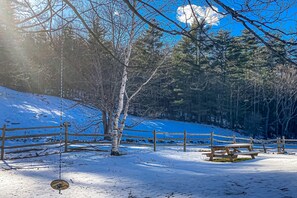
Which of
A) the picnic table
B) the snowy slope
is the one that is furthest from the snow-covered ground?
the snowy slope

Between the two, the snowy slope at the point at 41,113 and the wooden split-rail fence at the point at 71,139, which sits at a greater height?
the snowy slope at the point at 41,113

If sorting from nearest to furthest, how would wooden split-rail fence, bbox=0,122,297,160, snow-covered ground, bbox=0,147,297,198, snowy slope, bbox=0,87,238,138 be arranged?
snow-covered ground, bbox=0,147,297,198, wooden split-rail fence, bbox=0,122,297,160, snowy slope, bbox=0,87,238,138

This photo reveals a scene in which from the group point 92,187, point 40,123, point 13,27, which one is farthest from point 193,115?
point 13,27

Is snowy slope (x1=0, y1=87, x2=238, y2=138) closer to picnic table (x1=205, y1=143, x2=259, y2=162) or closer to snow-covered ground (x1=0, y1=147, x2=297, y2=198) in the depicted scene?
picnic table (x1=205, y1=143, x2=259, y2=162)

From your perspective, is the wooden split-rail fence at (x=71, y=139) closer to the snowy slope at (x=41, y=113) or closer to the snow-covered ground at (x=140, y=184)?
the snowy slope at (x=41, y=113)

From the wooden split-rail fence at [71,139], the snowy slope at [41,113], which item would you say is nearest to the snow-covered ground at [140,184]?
the wooden split-rail fence at [71,139]

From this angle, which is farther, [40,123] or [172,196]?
[40,123]

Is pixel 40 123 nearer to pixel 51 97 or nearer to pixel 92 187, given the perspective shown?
pixel 51 97

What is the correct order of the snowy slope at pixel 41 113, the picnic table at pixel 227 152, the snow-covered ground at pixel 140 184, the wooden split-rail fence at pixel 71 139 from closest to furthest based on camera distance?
1. the snow-covered ground at pixel 140 184
2. the picnic table at pixel 227 152
3. the wooden split-rail fence at pixel 71 139
4. the snowy slope at pixel 41 113

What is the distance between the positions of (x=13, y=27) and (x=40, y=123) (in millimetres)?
20491

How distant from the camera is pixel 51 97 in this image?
29.1 metres

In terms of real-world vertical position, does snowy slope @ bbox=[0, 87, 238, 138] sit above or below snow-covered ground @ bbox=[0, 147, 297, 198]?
above

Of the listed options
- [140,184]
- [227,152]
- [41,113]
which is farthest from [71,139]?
[140,184]

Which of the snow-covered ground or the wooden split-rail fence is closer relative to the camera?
the snow-covered ground
